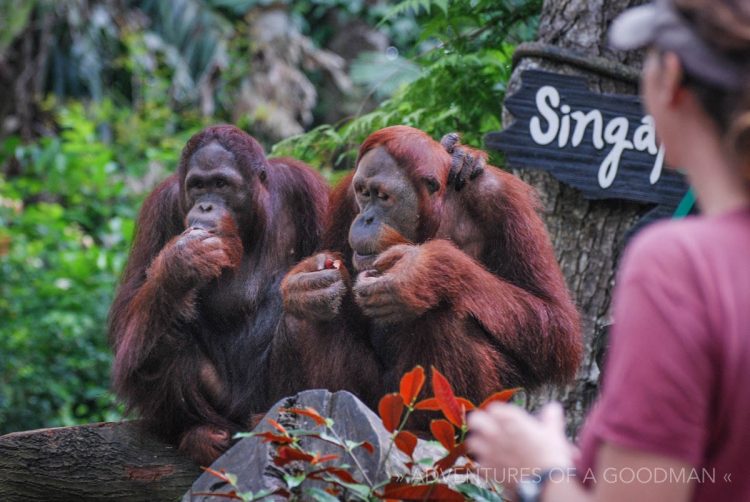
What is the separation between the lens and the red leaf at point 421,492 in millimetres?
2379

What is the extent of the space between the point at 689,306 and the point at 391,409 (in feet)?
3.99

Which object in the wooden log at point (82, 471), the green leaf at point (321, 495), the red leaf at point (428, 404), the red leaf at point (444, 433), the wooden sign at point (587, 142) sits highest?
the wooden sign at point (587, 142)

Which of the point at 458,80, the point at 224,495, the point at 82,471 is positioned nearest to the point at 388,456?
the point at 224,495

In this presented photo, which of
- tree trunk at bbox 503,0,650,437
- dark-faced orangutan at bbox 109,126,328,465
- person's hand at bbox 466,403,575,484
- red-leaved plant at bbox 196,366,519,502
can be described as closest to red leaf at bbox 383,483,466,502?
red-leaved plant at bbox 196,366,519,502

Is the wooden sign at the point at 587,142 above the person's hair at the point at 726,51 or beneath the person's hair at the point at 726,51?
above

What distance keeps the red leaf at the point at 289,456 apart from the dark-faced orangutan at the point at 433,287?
1.04m

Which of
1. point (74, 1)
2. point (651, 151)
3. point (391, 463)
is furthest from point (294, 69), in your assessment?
point (391, 463)

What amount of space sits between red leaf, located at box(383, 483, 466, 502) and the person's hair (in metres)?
1.21

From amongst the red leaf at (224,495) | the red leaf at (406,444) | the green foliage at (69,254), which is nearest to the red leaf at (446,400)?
the red leaf at (406,444)

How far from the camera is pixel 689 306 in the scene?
1.34 m

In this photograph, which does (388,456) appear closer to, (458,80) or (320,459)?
(320,459)

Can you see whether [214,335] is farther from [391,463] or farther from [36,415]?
[36,415]

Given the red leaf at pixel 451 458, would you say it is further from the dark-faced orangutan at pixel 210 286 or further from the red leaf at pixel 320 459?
the dark-faced orangutan at pixel 210 286

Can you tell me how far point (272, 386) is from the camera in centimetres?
403
